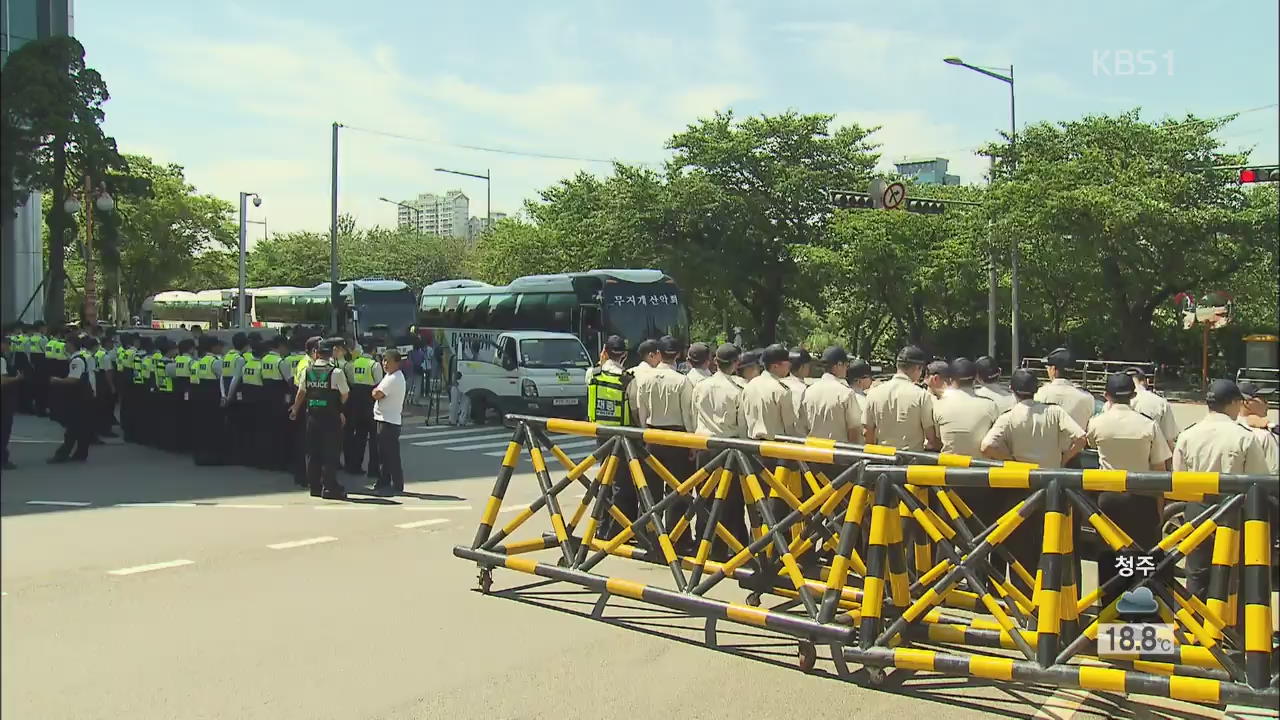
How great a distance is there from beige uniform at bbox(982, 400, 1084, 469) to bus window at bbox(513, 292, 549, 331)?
2036 cm

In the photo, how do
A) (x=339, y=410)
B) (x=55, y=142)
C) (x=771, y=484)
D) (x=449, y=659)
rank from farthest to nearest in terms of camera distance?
(x=339, y=410) < (x=771, y=484) < (x=449, y=659) < (x=55, y=142)

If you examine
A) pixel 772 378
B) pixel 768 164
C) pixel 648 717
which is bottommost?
pixel 648 717

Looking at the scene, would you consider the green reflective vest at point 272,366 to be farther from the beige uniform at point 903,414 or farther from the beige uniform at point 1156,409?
the beige uniform at point 1156,409

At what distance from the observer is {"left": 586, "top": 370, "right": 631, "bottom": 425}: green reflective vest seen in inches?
373

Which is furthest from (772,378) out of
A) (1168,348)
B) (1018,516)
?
(1168,348)

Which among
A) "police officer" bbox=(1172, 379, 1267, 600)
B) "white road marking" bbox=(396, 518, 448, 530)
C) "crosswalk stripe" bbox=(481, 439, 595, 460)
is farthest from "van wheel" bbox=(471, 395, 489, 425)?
"police officer" bbox=(1172, 379, 1267, 600)

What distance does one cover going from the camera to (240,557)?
27.8 feet

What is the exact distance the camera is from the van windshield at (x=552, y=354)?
67.3ft

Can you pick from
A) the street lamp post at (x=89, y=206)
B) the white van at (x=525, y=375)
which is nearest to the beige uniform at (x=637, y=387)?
the street lamp post at (x=89, y=206)

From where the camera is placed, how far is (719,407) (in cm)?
870

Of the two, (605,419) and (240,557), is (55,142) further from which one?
(605,419)

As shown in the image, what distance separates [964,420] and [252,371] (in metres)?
8.56

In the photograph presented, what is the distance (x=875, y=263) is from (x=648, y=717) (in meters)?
29.8

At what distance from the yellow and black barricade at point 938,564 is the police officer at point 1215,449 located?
0.33m
